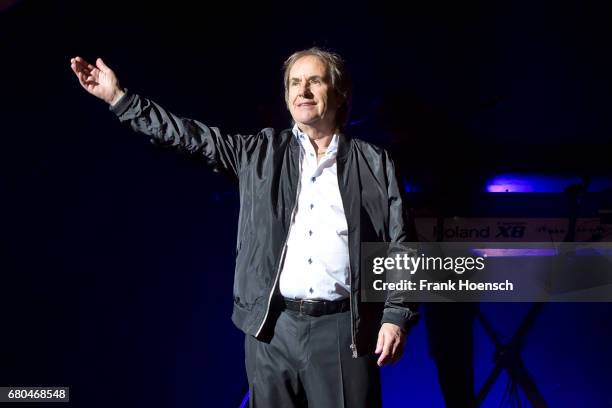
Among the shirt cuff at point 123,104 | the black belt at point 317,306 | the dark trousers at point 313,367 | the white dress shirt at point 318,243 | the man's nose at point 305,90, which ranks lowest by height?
the dark trousers at point 313,367

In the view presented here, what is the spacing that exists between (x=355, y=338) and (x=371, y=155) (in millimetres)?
556

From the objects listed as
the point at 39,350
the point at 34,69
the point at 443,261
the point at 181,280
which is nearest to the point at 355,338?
the point at 443,261

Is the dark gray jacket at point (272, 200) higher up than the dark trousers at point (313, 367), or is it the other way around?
the dark gray jacket at point (272, 200)

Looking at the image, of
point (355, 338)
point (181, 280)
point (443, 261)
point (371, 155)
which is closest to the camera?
point (355, 338)

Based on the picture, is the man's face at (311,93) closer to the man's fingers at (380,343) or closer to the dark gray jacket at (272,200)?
the dark gray jacket at (272,200)

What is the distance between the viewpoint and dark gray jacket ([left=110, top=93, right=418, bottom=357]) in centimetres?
143

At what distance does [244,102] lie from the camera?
99.7 inches

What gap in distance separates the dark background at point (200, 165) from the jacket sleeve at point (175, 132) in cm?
92

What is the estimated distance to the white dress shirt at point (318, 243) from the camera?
1.41 meters

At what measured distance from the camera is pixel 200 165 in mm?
2299

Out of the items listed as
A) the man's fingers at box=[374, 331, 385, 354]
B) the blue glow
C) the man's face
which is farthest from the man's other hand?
the blue glow

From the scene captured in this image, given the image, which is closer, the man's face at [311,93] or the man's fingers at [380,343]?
the man's fingers at [380,343]

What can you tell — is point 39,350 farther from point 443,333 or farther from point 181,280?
point 443,333

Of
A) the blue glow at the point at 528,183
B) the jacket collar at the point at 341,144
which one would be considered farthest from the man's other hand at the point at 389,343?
the blue glow at the point at 528,183
